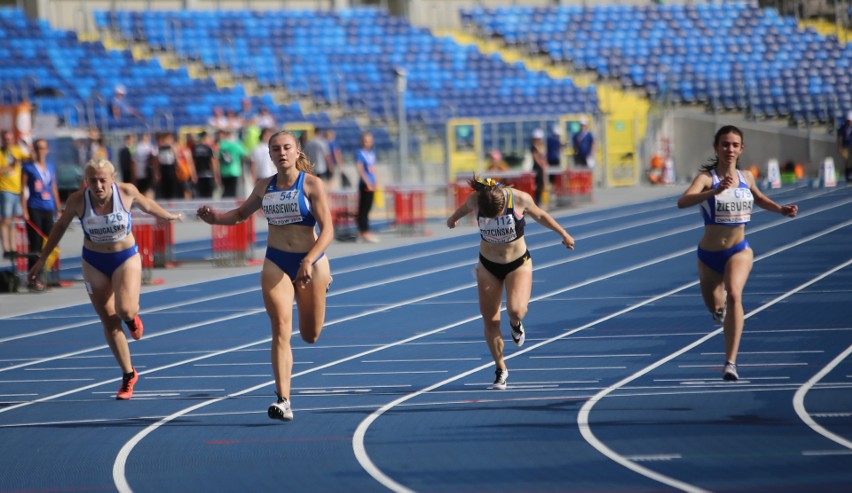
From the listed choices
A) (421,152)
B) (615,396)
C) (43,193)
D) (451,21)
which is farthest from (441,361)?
(451,21)

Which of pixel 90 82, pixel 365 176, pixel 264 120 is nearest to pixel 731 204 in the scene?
pixel 365 176

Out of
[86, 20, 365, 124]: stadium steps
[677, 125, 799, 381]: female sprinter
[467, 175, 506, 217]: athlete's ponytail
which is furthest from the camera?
[86, 20, 365, 124]: stadium steps

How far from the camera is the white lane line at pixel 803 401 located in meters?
7.56

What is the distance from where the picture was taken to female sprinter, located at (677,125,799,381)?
9562 millimetres

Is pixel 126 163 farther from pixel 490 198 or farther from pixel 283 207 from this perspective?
pixel 283 207

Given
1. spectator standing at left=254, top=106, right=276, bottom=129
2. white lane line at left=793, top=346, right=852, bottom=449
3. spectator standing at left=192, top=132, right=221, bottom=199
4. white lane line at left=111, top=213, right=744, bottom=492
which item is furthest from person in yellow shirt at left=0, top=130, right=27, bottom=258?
white lane line at left=793, top=346, right=852, bottom=449

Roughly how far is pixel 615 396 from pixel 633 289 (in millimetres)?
6894

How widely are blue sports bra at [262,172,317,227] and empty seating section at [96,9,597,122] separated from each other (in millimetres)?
27697

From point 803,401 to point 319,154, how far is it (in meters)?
16.1

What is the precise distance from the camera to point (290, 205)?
Answer: 8898 mm

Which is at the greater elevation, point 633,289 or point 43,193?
point 43,193

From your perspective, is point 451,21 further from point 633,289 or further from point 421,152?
point 633,289

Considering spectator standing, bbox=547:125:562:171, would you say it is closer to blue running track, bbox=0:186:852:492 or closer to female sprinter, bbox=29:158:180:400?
blue running track, bbox=0:186:852:492

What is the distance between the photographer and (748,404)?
8836 mm
